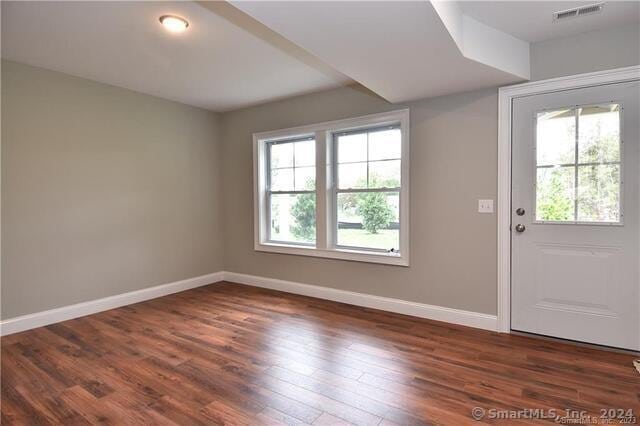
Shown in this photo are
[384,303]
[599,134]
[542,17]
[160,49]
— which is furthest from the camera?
[384,303]

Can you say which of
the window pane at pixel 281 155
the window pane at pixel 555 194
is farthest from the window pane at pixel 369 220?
the window pane at pixel 555 194

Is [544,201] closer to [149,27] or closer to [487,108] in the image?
[487,108]

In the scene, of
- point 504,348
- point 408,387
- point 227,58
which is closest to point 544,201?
point 504,348

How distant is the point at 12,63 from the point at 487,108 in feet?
14.4

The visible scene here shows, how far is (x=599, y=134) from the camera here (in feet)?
8.87

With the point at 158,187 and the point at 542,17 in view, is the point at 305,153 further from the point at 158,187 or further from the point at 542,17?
the point at 542,17

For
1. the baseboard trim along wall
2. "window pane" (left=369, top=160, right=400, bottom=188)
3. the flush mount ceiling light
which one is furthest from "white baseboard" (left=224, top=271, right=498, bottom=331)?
the flush mount ceiling light

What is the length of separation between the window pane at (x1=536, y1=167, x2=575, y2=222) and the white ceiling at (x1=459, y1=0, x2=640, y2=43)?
1.08 meters

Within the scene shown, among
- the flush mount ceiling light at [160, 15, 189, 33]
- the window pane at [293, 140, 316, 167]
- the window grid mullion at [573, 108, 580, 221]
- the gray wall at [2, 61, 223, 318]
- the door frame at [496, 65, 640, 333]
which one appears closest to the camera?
the flush mount ceiling light at [160, 15, 189, 33]

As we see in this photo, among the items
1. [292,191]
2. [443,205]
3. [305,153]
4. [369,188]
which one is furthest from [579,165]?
[292,191]

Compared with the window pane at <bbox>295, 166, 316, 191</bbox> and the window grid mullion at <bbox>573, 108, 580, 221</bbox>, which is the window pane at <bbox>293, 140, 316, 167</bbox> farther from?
the window grid mullion at <bbox>573, 108, 580, 221</bbox>

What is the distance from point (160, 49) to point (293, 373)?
287cm

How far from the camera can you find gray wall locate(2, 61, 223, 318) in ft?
10.7

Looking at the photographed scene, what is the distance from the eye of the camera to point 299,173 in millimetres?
4527
